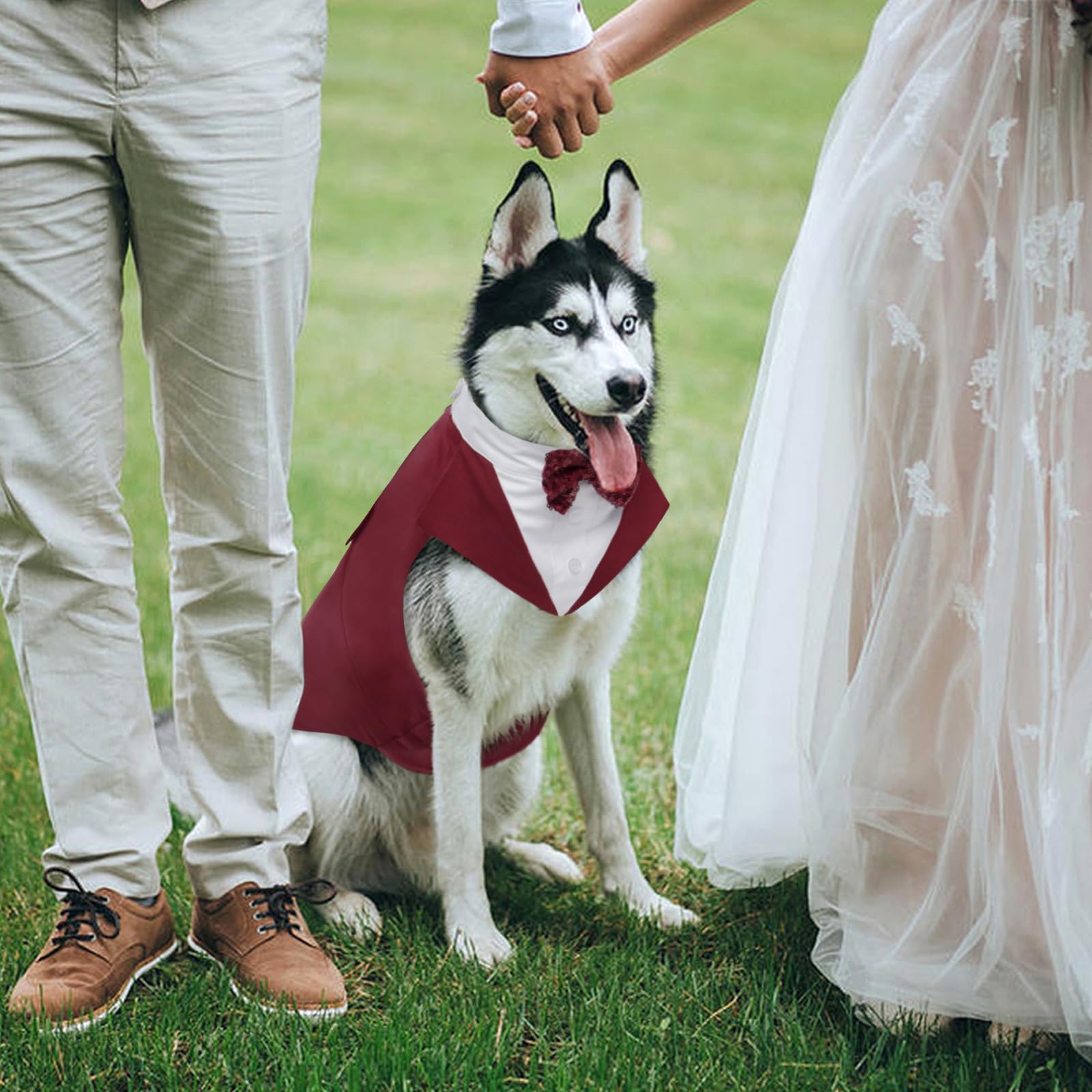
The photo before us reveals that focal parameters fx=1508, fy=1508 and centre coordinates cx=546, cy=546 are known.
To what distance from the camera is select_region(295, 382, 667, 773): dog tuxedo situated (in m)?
2.81

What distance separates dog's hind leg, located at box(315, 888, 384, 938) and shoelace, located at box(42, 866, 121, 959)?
47 cm

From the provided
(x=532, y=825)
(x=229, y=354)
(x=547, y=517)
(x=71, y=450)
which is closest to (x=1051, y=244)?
(x=547, y=517)

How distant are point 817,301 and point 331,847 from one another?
148 centimetres

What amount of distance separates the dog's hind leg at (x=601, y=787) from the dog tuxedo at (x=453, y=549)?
3.8 inches

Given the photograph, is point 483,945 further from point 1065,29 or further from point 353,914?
point 1065,29

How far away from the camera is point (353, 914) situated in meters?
3.03

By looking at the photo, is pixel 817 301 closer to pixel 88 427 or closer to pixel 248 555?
pixel 248 555

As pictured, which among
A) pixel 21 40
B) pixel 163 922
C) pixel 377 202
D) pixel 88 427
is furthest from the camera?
pixel 377 202

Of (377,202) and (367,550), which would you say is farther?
(377,202)

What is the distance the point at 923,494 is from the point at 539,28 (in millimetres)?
1023

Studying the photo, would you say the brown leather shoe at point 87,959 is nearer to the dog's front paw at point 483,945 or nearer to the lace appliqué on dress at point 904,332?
the dog's front paw at point 483,945

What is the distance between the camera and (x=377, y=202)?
13.6 m

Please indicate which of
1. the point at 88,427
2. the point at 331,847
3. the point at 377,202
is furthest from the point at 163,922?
the point at 377,202

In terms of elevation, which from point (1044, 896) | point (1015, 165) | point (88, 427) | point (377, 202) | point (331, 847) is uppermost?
point (1015, 165)
